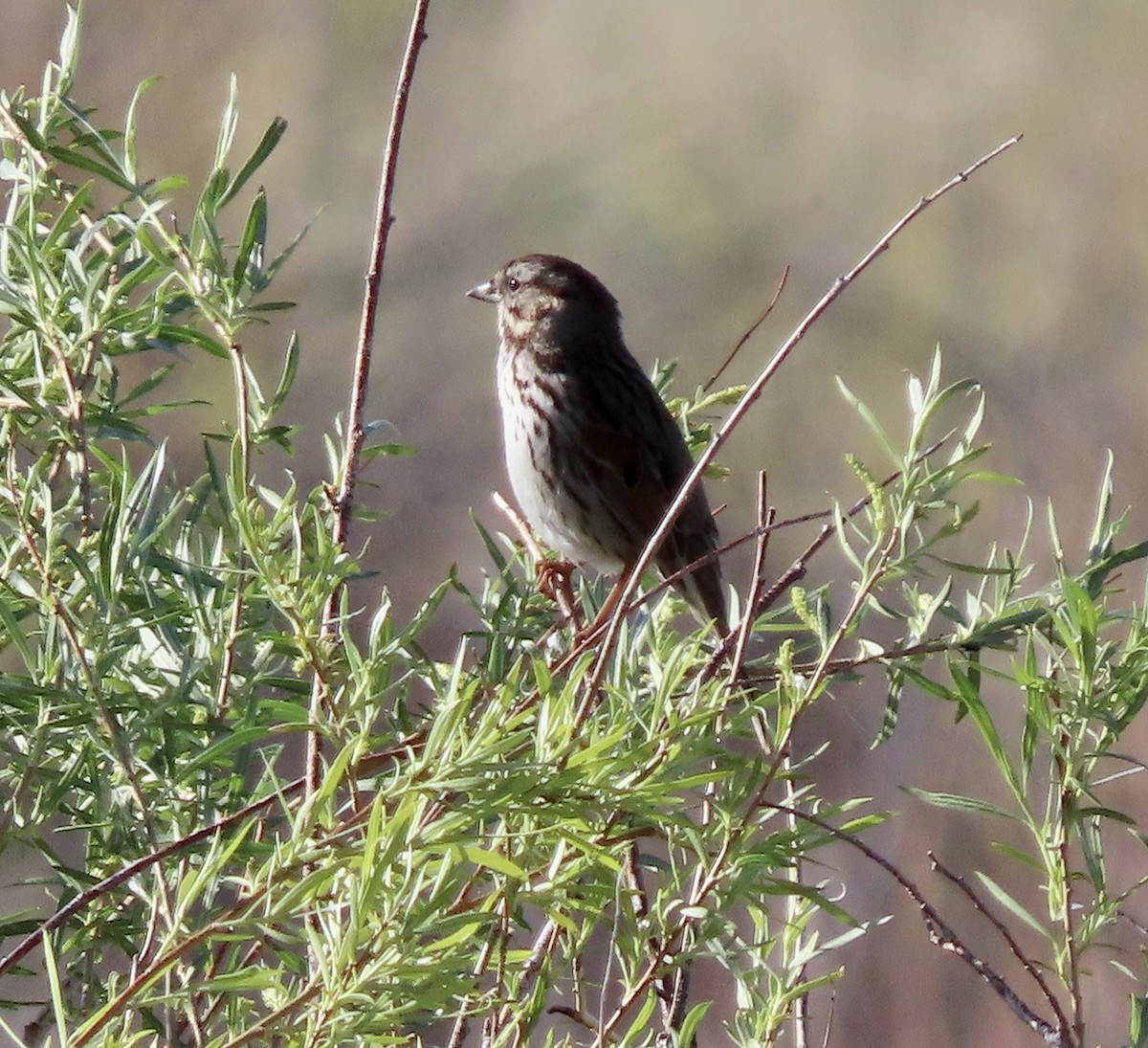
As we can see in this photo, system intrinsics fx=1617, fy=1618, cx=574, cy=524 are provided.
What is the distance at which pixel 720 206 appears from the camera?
1070 centimetres

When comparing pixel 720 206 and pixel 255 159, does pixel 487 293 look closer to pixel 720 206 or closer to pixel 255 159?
pixel 255 159

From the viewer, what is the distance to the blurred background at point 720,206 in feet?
27.1

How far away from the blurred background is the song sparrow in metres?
2.83

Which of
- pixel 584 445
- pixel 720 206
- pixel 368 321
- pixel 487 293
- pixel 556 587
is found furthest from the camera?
pixel 720 206

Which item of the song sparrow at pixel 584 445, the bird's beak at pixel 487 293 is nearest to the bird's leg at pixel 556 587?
the song sparrow at pixel 584 445

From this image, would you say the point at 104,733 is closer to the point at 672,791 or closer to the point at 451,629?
the point at 672,791

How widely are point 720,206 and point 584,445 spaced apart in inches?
291

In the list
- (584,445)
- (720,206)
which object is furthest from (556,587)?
(720,206)

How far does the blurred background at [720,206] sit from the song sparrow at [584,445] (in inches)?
111

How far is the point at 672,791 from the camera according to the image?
39.6 inches

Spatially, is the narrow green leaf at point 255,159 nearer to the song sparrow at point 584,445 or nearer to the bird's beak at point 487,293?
the song sparrow at point 584,445

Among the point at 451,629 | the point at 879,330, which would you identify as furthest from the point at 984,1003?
the point at 879,330

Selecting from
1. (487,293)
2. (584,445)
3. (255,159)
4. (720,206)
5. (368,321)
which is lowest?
(368,321)

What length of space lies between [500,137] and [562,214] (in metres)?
0.76
